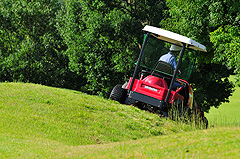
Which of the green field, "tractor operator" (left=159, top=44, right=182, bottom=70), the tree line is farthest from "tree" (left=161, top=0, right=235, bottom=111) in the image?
the green field

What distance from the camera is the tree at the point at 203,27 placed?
19.9 metres

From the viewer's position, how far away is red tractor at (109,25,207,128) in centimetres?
1202

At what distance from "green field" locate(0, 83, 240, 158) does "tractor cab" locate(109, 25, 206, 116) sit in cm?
50

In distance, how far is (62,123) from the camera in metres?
10.4

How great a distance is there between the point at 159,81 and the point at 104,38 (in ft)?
47.2

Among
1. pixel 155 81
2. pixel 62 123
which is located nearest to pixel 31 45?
pixel 155 81

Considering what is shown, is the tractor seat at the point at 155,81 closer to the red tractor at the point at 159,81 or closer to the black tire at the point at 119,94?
the red tractor at the point at 159,81

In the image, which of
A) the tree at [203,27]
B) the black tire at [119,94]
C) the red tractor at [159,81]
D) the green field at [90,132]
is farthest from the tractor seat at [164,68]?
the tree at [203,27]

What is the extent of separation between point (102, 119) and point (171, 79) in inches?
124

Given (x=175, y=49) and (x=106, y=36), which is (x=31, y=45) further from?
(x=175, y=49)

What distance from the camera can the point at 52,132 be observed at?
962 centimetres

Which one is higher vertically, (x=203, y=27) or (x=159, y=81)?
(x=203, y=27)

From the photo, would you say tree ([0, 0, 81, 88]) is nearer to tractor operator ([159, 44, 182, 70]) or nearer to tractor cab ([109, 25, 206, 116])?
tractor cab ([109, 25, 206, 116])

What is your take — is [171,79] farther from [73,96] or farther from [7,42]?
[7,42]
